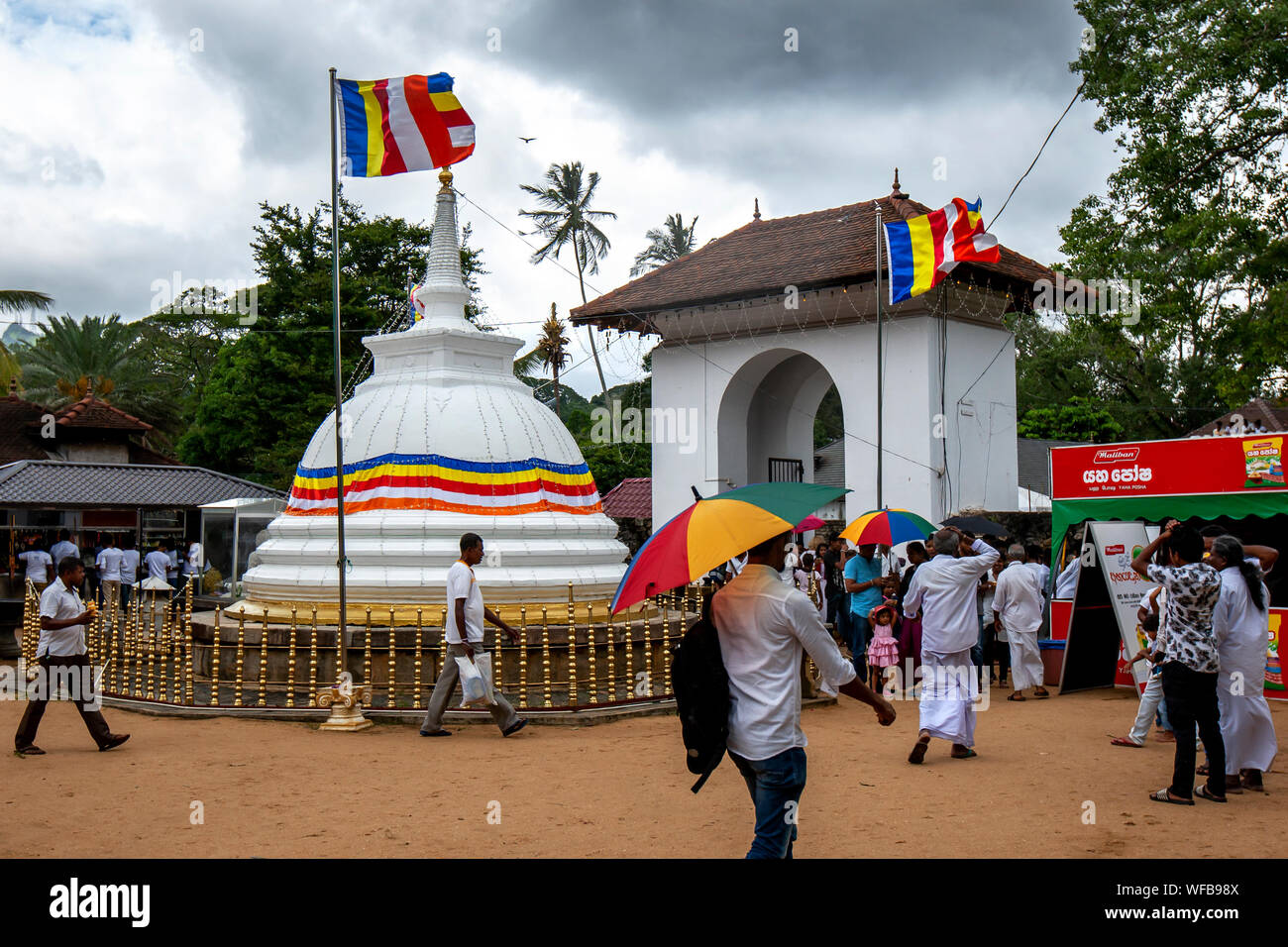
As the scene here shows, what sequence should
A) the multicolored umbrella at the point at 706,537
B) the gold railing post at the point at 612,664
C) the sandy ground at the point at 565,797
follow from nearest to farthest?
the multicolored umbrella at the point at 706,537, the sandy ground at the point at 565,797, the gold railing post at the point at 612,664

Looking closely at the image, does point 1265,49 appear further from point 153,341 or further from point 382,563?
point 153,341

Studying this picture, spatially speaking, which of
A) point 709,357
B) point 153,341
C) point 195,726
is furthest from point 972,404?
point 153,341

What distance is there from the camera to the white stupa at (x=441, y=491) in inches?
469

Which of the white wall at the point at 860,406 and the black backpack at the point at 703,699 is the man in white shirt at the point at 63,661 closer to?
the black backpack at the point at 703,699

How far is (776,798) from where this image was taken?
4.36 metres

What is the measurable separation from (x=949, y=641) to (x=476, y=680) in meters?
3.71

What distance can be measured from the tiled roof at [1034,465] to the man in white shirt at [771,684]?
26.8 meters

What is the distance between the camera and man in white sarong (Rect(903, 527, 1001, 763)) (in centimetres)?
805

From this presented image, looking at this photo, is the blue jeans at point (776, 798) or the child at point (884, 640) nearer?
the blue jeans at point (776, 798)

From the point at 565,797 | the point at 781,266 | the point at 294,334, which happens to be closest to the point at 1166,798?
the point at 565,797

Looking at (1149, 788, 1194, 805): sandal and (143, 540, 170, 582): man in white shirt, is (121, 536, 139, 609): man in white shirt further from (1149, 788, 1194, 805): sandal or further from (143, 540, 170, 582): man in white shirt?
(1149, 788, 1194, 805): sandal

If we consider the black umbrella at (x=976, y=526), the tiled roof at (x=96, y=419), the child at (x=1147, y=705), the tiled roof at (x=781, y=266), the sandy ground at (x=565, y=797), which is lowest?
the sandy ground at (x=565, y=797)

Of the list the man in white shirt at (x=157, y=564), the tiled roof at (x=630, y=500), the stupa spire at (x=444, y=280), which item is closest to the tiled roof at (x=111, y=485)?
the man in white shirt at (x=157, y=564)

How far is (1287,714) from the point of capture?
9945 mm
